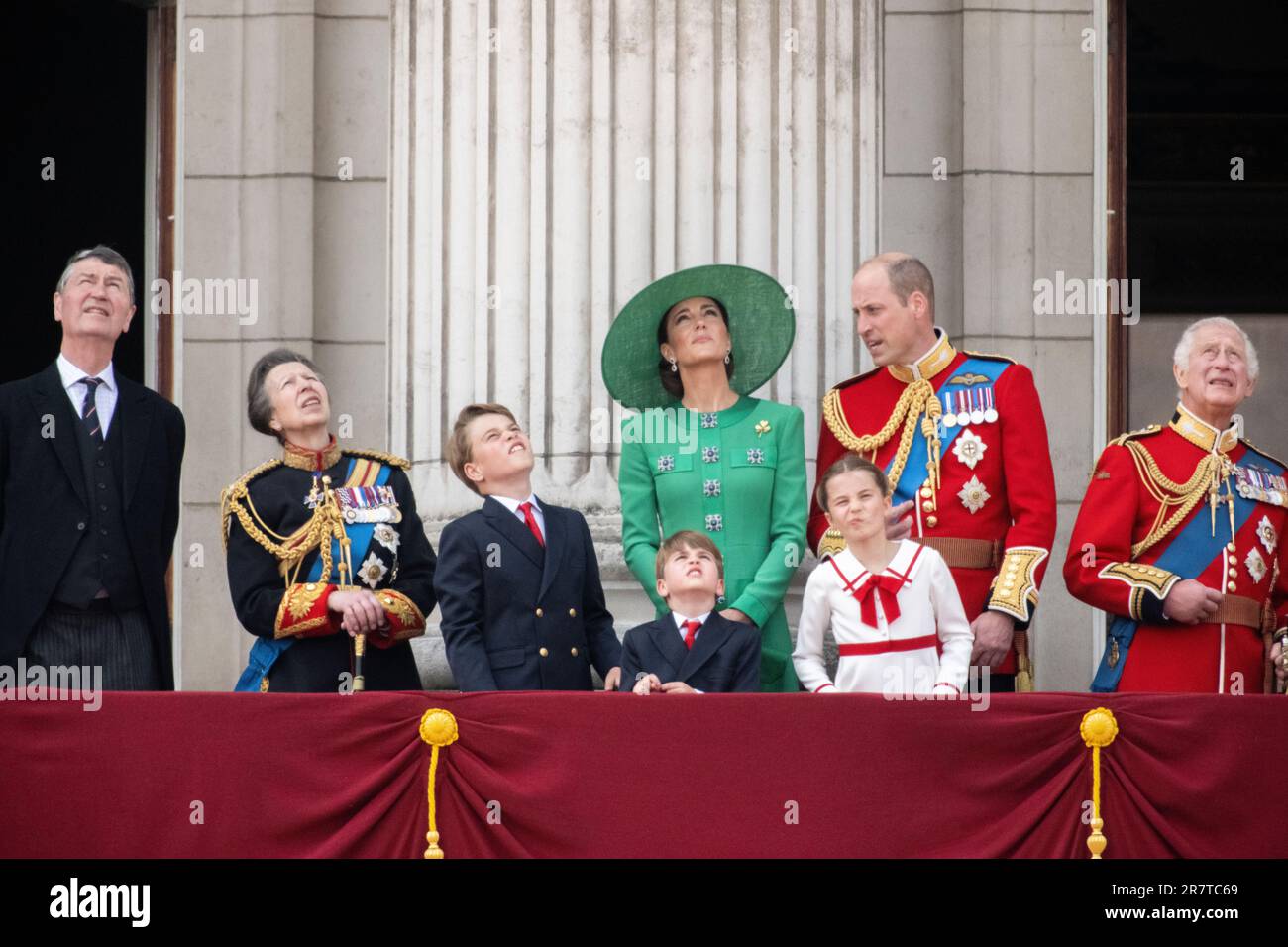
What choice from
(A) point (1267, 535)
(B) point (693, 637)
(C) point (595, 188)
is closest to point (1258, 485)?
(A) point (1267, 535)

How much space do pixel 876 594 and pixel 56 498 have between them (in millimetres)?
2511

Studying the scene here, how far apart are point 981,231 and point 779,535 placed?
296cm

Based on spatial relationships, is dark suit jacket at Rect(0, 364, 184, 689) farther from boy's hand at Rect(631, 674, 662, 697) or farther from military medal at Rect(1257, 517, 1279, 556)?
military medal at Rect(1257, 517, 1279, 556)

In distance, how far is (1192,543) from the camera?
7141 millimetres

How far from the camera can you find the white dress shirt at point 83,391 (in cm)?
724

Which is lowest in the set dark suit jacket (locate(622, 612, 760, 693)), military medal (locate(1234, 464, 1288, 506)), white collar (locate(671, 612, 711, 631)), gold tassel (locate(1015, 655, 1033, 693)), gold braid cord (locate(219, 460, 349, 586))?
gold tassel (locate(1015, 655, 1033, 693))

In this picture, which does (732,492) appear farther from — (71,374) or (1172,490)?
(71,374)

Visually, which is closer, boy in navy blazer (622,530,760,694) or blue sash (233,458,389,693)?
Answer: boy in navy blazer (622,530,760,694)

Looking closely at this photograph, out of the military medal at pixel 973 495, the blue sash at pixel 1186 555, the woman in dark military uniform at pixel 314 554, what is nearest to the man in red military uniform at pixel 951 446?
the military medal at pixel 973 495

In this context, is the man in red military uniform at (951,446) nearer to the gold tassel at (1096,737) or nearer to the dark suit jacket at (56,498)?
the gold tassel at (1096,737)

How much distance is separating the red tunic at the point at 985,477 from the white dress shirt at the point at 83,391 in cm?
223

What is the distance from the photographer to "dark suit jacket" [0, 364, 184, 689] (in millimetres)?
7000

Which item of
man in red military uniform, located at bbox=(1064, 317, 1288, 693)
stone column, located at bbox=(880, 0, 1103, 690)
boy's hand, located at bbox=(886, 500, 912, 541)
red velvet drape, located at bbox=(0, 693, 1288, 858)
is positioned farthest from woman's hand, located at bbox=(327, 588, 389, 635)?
stone column, located at bbox=(880, 0, 1103, 690)

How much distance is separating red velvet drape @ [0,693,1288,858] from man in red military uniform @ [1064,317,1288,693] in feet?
2.72
